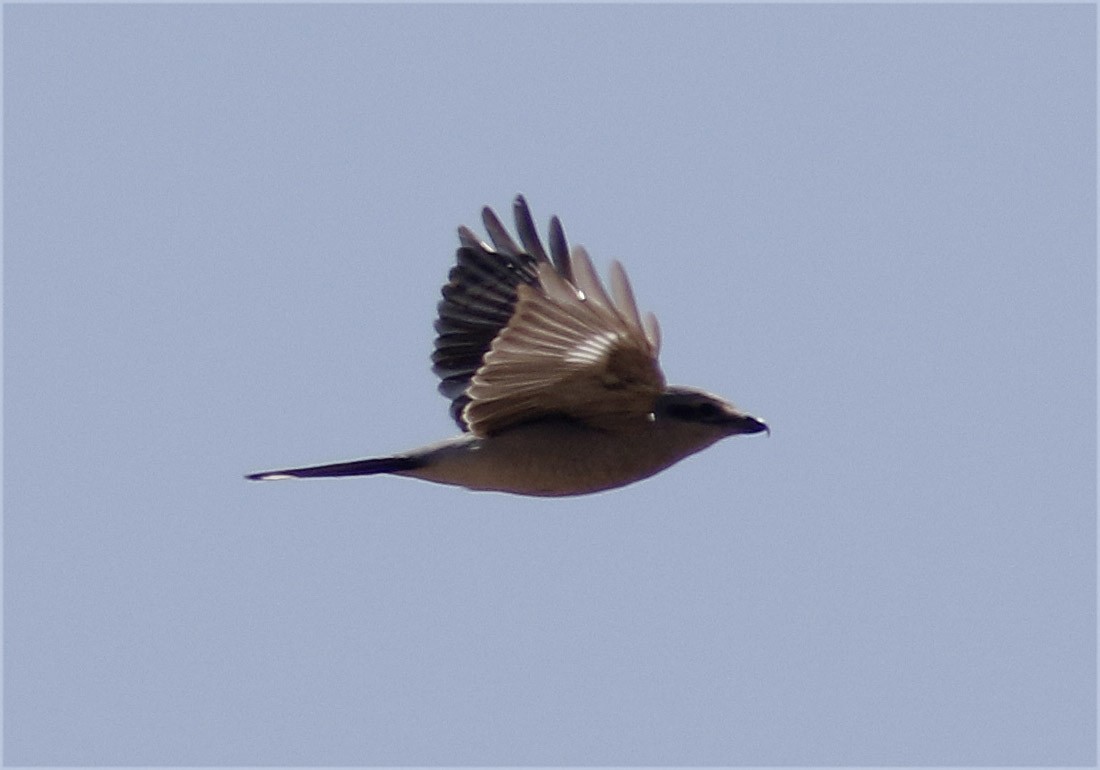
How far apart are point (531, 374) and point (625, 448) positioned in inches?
24.7

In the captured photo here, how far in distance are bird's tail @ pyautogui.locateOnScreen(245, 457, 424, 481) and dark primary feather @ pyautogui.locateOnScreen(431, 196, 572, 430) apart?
0.82 metres

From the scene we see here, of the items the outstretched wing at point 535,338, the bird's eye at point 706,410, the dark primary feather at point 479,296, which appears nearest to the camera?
the outstretched wing at point 535,338

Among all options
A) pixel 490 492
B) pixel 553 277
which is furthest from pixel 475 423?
pixel 553 277

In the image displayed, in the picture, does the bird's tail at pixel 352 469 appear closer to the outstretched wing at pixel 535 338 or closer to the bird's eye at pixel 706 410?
the outstretched wing at pixel 535 338

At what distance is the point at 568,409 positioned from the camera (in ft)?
30.5

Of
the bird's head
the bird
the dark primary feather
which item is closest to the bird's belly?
the bird

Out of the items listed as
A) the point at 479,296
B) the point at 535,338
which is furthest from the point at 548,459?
the point at 479,296

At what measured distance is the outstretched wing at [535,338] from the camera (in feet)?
28.2

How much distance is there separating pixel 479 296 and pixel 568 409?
1308 mm

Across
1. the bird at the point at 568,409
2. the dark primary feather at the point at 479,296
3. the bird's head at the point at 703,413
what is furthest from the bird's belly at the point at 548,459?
the dark primary feather at the point at 479,296

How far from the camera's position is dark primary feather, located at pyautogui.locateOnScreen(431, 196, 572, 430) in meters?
10.3

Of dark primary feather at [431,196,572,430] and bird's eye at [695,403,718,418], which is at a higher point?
dark primary feather at [431,196,572,430]

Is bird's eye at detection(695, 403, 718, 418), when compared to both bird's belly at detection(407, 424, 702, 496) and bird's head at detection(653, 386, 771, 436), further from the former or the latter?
bird's belly at detection(407, 424, 702, 496)

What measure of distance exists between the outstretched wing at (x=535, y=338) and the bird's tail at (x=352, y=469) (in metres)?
0.35
